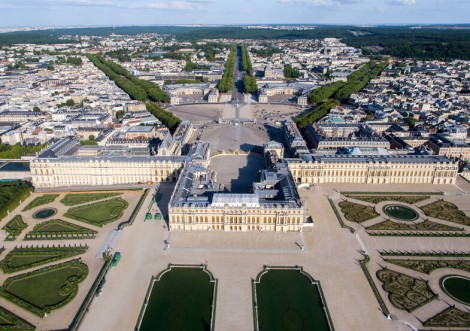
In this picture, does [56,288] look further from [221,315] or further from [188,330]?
[221,315]

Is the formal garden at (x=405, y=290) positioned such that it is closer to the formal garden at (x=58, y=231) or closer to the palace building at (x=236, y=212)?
the palace building at (x=236, y=212)

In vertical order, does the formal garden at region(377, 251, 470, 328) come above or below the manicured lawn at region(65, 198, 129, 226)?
below

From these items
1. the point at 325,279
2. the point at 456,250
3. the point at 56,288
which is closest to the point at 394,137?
the point at 456,250

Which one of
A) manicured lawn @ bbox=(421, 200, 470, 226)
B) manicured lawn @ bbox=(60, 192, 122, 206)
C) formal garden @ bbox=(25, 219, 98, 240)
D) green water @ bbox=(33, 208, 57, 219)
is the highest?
manicured lawn @ bbox=(421, 200, 470, 226)

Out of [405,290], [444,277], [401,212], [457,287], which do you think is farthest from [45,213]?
[457,287]

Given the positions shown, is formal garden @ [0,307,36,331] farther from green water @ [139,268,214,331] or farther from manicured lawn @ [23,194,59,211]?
manicured lawn @ [23,194,59,211]

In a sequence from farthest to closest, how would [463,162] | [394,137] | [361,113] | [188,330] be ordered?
[361,113]
[394,137]
[463,162]
[188,330]

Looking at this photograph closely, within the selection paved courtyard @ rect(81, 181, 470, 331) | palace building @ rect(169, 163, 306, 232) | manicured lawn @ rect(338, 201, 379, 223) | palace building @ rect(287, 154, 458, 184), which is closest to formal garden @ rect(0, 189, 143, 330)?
paved courtyard @ rect(81, 181, 470, 331)

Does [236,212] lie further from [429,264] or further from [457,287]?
[457,287]
